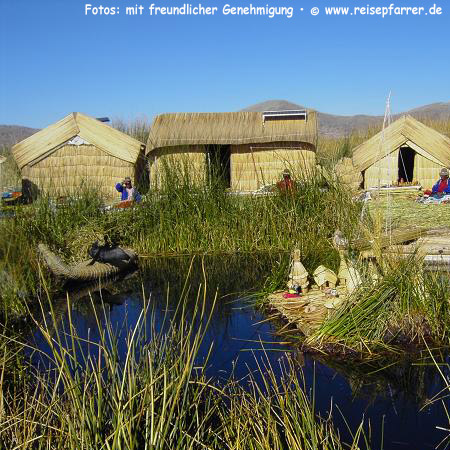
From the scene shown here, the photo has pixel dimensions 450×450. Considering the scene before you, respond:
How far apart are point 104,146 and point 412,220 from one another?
718cm

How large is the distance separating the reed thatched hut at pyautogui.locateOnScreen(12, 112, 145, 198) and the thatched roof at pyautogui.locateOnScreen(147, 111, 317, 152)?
674 millimetres

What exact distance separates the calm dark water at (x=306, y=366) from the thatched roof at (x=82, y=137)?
684 cm

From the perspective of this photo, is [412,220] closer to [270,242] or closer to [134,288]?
[270,242]

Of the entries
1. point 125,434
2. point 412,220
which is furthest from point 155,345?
point 412,220

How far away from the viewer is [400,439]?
3.22 metres

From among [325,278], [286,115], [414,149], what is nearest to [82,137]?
[286,115]

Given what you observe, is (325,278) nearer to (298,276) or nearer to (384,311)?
(298,276)

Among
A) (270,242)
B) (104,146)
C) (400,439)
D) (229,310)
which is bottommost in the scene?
(400,439)

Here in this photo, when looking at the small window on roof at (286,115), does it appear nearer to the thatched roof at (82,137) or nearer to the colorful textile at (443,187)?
the thatched roof at (82,137)

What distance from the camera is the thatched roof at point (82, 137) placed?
511 inches

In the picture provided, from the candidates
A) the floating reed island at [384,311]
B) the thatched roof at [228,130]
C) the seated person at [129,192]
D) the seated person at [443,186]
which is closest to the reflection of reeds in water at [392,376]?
the floating reed island at [384,311]

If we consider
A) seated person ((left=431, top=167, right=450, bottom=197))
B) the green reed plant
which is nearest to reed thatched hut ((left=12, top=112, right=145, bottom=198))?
seated person ((left=431, top=167, right=450, bottom=197))

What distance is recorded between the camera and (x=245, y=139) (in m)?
12.9

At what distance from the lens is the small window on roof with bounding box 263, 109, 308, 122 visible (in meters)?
13.1
